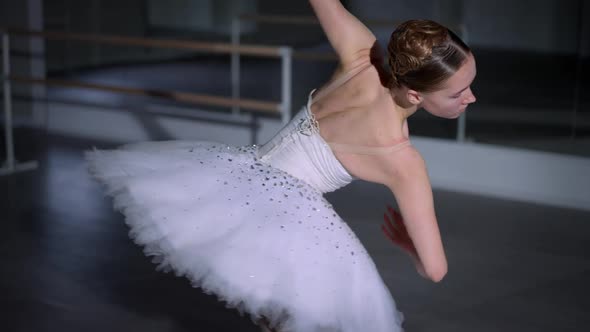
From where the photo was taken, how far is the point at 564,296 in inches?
118

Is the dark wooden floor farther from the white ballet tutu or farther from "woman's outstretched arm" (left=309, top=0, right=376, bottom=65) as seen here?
"woman's outstretched arm" (left=309, top=0, right=376, bottom=65)

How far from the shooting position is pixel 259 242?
182 cm

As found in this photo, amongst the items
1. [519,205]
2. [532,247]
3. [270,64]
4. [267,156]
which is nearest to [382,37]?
[270,64]

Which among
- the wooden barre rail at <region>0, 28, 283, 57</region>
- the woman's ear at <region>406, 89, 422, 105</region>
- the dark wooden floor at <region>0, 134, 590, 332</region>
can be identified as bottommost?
the dark wooden floor at <region>0, 134, 590, 332</region>

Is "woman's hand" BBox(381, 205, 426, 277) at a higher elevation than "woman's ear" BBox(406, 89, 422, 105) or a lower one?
lower

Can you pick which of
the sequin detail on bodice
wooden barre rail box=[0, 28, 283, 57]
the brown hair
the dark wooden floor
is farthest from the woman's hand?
wooden barre rail box=[0, 28, 283, 57]

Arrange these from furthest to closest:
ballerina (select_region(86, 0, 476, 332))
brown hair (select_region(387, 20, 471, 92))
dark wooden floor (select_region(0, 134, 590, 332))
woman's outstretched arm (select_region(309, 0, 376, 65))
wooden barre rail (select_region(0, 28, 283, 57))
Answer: wooden barre rail (select_region(0, 28, 283, 57)), dark wooden floor (select_region(0, 134, 590, 332)), woman's outstretched arm (select_region(309, 0, 376, 65)), ballerina (select_region(86, 0, 476, 332)), brown hair (select_region(387, 20, 471, 92))

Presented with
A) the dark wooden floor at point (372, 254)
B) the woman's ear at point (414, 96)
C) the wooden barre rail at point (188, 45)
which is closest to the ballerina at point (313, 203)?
the woman's ear at point (414, 96)

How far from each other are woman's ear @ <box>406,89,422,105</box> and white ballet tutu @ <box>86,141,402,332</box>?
0.31m

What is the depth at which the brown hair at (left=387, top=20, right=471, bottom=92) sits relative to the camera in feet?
5.29

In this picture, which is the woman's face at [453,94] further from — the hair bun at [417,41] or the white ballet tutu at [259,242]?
the white ballet tutu at [259,242]

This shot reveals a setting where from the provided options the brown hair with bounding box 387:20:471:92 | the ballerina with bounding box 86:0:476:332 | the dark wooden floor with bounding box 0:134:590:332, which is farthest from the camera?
the dark wooden floor with bounding box 0:134:590:332

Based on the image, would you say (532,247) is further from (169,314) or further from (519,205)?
(169,314)

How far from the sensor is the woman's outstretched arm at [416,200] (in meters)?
1.69
